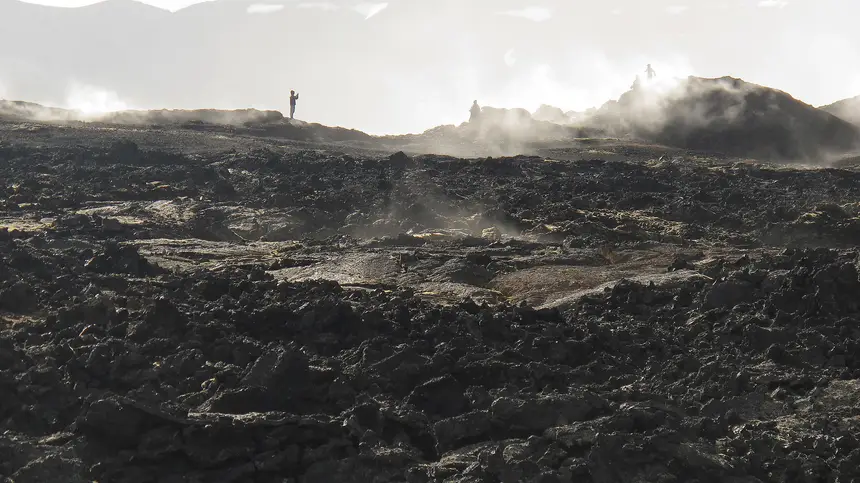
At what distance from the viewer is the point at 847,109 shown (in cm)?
4462

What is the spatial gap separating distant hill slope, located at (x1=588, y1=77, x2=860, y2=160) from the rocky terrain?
14.5 meters

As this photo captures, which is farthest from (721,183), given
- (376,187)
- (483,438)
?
(483,438)

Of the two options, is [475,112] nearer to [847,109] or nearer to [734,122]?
[734,122]

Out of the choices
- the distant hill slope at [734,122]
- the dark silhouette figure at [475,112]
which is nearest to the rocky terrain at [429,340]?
the distant hill slope at [734,122]

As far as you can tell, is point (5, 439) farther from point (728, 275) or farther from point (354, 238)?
point (354, 238)

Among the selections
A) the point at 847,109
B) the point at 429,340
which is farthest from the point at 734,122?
the point at 429,340

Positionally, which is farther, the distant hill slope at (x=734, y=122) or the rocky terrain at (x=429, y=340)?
the distant hill slope at (x=734, y=122)

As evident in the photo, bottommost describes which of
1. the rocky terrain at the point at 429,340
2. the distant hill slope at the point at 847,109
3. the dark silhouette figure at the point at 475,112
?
the rocky terrain at the point at 429,340

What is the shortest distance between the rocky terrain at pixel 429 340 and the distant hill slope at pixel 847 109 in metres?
21.3

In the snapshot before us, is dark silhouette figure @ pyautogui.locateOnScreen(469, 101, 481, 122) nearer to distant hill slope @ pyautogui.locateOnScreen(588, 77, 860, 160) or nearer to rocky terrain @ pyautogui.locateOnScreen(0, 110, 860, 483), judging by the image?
distant hill slope @ pyautogui.locateOnScreen(588, 77, 860, 160)

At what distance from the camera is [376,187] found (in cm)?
2455

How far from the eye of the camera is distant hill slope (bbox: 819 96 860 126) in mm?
43188

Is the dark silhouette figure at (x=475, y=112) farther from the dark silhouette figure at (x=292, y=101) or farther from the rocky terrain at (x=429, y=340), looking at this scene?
the rocky terrain at (x=429, y=340)

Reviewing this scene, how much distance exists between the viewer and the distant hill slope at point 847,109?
43.2 meters
